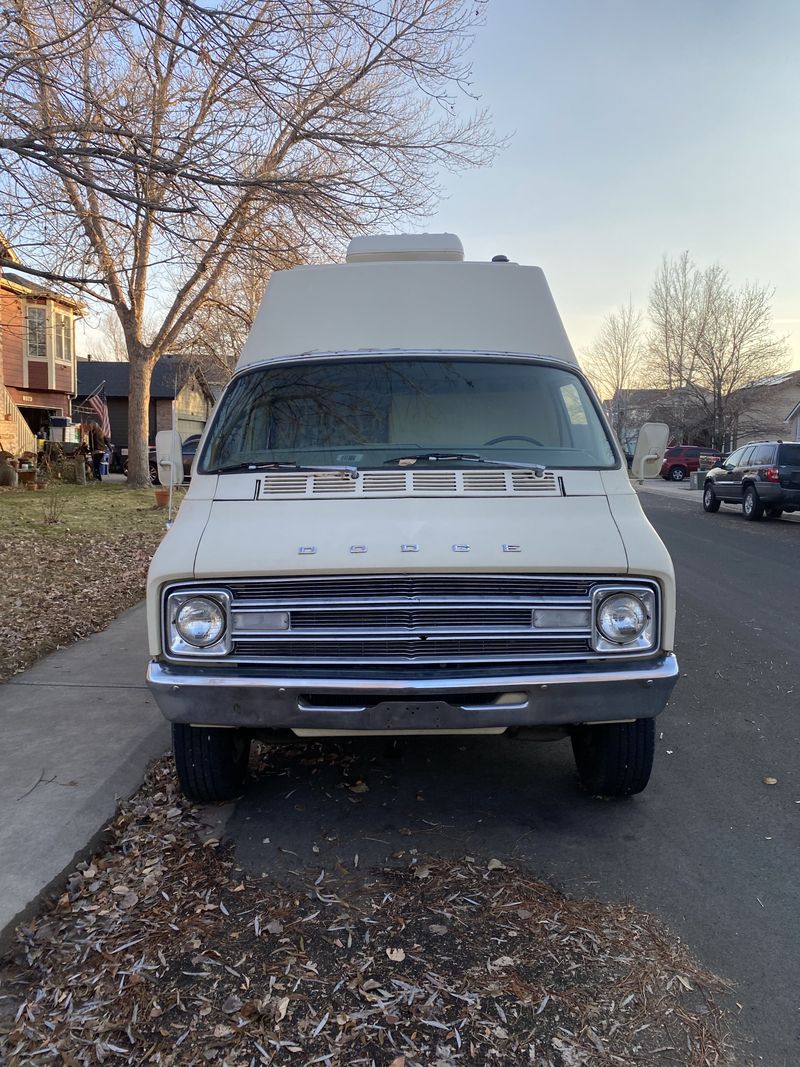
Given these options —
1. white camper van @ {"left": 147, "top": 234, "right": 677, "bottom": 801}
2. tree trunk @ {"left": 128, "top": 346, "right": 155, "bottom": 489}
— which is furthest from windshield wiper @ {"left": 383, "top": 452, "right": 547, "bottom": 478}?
tree trunk @ {"left": 128, "top": 346, "right": 155, "bottom": 489}

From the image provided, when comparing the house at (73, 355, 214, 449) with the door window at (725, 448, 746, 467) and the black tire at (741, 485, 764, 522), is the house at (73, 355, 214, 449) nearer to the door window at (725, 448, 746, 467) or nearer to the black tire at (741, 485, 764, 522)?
the door window at (725, 448, 746, 467)

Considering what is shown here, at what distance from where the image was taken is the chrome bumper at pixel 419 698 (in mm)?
3109

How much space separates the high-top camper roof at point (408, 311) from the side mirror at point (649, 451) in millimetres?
668

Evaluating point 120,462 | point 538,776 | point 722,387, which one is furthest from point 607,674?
point 722,387

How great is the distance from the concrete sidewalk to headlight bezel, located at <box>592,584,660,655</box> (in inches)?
91.8

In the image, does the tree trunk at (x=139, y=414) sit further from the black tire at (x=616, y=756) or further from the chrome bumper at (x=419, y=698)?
the black tire at (x=616, y=756)

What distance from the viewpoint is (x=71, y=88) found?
6.43 m

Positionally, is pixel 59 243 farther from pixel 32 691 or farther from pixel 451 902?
pixel 451 902

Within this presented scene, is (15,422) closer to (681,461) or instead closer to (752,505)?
(752,505)

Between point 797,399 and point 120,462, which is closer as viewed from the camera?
point 120,462

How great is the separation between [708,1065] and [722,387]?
41782 millimetres

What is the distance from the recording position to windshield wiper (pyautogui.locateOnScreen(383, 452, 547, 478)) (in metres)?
→ 3.79

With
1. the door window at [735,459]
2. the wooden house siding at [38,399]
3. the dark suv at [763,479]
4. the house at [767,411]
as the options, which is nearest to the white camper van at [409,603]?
the dark suv at [763,479]

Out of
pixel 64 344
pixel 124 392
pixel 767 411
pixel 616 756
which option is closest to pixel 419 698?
pixel 616 756
